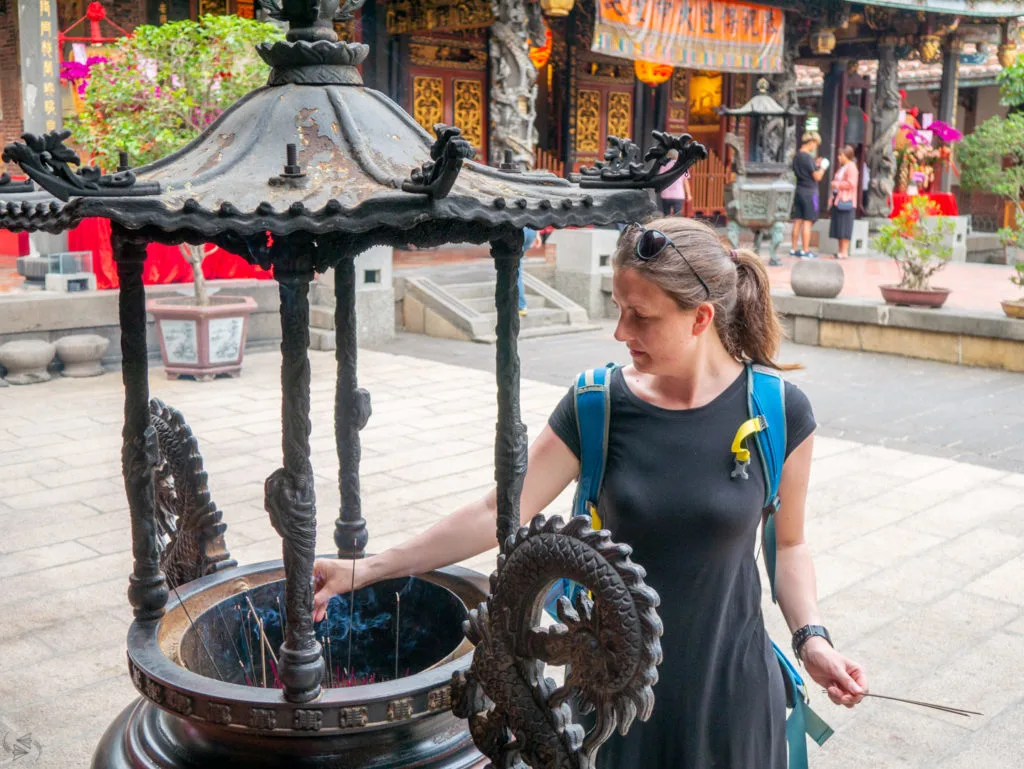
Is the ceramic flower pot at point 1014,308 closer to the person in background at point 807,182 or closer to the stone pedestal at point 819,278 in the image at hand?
the stone pedestal at point 819,278

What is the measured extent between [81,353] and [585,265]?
18.5 ft

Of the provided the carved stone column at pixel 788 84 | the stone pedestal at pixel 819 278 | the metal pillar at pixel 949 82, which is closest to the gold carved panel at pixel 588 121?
the carved stone column at pixel 788 84

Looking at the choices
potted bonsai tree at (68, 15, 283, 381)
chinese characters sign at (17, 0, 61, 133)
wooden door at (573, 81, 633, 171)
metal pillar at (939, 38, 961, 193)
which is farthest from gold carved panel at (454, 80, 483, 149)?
metal pillar at (939, 38, 961, 193)

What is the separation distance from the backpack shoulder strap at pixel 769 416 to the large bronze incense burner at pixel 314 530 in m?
0.41

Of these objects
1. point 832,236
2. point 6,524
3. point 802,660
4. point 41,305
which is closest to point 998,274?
point 832,236

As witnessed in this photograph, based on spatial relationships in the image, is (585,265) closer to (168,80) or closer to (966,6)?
(168,80)

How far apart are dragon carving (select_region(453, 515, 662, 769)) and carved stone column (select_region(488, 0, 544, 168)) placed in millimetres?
11052

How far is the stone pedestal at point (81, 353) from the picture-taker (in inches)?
342

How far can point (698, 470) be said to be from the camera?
1.97 meters

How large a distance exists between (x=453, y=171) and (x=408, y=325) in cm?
952

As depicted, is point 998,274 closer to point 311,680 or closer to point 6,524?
point 6,524

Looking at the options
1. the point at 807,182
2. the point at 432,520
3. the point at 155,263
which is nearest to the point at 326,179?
the point at 432,520

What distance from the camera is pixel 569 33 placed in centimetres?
1716

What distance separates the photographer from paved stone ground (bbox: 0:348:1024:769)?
349 centimetres
